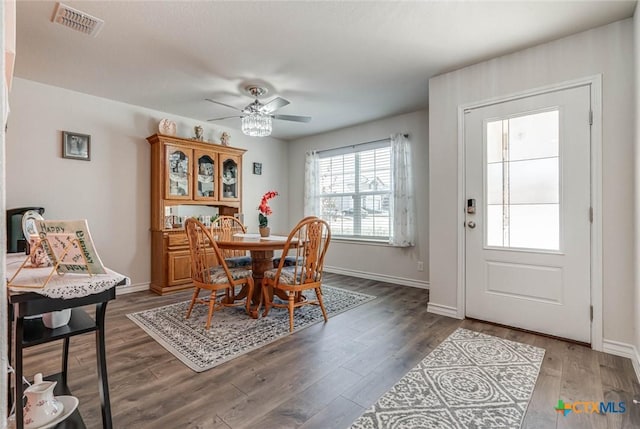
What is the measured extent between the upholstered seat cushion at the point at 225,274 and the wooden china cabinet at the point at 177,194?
1367 millimetres

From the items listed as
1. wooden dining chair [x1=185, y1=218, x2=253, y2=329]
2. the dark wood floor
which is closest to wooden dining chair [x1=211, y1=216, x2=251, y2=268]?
wooden dining chair [x1=185, y1=218, x2=253, y2=329]

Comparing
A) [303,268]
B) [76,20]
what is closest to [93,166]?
[76,20]

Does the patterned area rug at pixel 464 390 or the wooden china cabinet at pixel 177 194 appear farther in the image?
the wooden china cabinet at pixel 177 194

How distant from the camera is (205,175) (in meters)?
4.44

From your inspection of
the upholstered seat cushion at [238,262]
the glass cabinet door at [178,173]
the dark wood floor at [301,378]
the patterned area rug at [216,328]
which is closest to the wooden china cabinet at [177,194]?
the glass cabinet door at [178,173]

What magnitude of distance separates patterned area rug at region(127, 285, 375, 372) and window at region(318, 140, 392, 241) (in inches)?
63.9

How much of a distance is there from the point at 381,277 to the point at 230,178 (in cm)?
276

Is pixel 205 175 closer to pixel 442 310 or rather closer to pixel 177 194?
pixel 177 194

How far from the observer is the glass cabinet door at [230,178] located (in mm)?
4648

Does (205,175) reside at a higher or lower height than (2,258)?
higher

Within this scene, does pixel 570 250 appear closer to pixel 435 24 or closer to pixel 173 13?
pixel 435 24

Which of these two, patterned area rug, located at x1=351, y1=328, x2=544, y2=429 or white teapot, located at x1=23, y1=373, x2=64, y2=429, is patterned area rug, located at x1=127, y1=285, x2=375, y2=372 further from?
patterned area rug, located at x1=351, y1=328, x2=544, y2=429

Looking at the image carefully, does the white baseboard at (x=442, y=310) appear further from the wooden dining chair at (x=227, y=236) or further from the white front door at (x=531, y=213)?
the wooden dining chair at (x=227, y=236)

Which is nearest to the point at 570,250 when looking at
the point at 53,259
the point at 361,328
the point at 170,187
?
the point at 361,328
